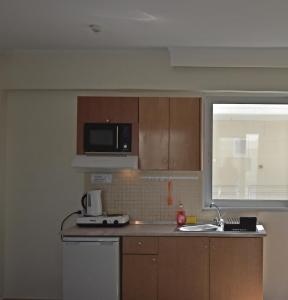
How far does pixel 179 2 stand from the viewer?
11.1ft

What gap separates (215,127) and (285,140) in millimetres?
782

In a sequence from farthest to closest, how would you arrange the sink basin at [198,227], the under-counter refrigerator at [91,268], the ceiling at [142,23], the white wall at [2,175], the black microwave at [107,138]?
the white wall at [2,175] → the black microwave at [107,138] → the sink basin at [198,227] → the under-counter refrigerator at [91,268] → the ceiling at [142,23]

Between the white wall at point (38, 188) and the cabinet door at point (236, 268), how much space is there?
1.67 metres

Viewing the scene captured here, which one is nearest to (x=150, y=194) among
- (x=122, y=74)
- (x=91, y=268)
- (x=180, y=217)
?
(x=180, y=217)

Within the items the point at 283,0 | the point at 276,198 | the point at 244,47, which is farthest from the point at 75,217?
the point at 283,0

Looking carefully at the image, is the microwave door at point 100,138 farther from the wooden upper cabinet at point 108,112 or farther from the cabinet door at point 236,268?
the cabinet door at point 236,268

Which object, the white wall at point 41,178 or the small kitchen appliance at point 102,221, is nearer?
the small kitchen appliance at point 102,221

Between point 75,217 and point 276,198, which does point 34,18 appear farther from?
point 276,198

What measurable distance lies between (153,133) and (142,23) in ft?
4.18

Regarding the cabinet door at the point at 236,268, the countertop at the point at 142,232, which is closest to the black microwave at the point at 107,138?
the countertop at the point at 142,232

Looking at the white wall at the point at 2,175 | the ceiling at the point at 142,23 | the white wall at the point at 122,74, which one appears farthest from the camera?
the white wall at the point at 2,175

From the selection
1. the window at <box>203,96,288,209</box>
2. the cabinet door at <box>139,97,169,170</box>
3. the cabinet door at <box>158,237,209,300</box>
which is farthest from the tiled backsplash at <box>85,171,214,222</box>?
the cabinet door at <box>158,237,209,300</box>

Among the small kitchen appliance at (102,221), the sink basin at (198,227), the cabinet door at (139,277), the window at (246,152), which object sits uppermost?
the window at (246,152)

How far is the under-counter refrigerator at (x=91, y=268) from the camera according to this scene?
436cm
